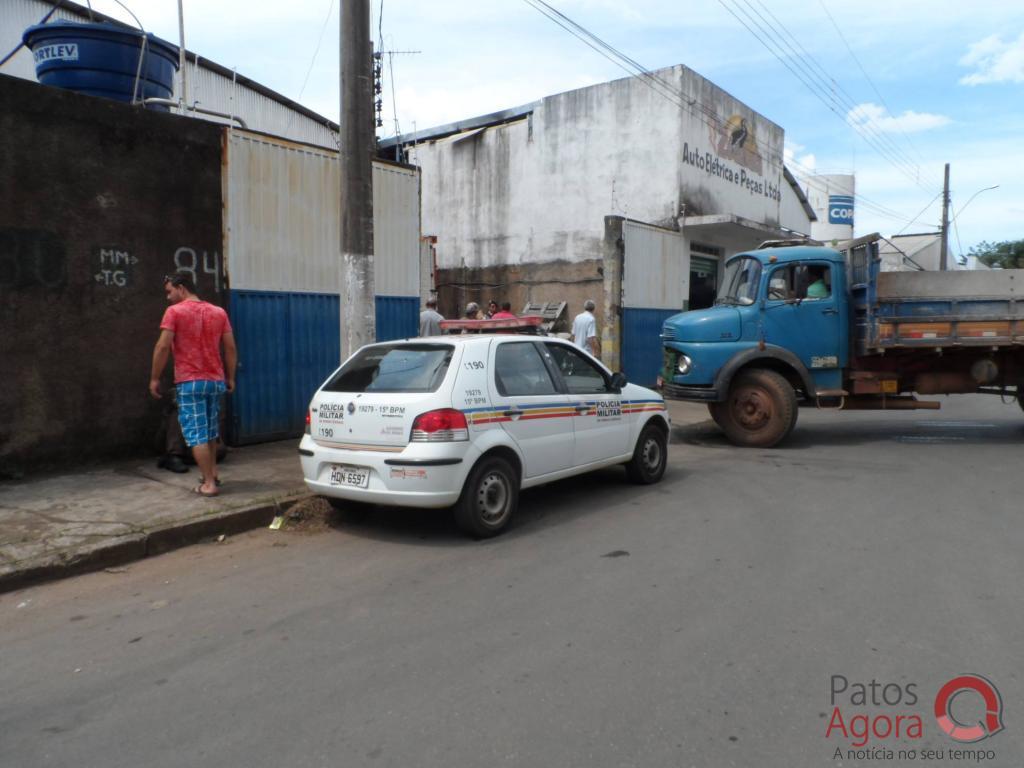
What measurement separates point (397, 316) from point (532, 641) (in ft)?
23.9

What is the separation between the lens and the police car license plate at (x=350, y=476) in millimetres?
5594

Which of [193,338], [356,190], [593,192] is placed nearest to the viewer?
[193,338]

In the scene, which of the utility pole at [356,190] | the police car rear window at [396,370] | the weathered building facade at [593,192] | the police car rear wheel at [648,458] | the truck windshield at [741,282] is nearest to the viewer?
the police car rear window at [396,370]

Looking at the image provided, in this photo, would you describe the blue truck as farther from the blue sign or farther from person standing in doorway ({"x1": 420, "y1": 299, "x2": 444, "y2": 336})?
the blue sign

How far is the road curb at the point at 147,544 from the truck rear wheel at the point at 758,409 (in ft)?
19.3

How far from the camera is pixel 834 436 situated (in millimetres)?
10953

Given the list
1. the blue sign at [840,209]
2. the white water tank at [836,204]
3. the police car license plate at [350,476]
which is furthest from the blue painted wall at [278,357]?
the blue sign at [840,209]

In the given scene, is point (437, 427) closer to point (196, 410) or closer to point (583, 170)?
point (196, 410)

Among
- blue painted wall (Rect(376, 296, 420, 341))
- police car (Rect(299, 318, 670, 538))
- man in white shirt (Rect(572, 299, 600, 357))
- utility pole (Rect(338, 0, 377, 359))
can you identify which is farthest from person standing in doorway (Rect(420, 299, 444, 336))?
police car (Rect(299, 318, 670, 538))

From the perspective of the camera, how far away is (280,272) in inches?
358

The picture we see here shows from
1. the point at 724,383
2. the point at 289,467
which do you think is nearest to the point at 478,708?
the point at 289,467

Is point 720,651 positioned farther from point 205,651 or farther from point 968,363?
point 968,363

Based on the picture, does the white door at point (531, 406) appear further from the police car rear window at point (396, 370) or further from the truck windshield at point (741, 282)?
the truck windshield at point (741, 282)

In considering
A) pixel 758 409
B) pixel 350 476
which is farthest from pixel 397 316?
pixel 350 476
